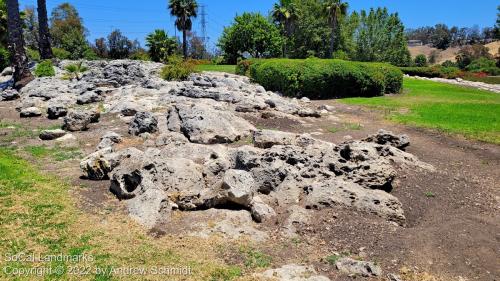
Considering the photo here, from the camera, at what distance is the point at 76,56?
51219mm

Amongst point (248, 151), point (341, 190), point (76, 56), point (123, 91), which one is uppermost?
point (76, 56)

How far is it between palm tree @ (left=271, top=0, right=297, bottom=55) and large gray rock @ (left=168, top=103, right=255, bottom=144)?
56030mm

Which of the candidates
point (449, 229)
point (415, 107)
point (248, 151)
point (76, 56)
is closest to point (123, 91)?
point (248, 151)

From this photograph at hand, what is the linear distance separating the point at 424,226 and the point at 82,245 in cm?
636

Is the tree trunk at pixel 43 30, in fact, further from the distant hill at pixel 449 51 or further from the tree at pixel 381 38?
the distant hill at pixel 449 51

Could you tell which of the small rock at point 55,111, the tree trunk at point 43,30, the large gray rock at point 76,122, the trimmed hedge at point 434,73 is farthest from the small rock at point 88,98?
the trimmed hedge at point 434,73

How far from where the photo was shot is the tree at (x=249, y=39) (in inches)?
2281

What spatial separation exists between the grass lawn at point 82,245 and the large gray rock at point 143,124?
4992 mm

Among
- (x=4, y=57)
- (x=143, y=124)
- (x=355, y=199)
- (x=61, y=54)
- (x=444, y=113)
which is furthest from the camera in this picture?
(x=61, y=54)

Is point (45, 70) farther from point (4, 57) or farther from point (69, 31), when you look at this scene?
→ point (69, 31)

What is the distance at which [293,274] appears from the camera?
6.60 m

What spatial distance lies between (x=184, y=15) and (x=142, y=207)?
58.2 metres

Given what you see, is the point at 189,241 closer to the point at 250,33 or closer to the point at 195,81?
the point at 195,81

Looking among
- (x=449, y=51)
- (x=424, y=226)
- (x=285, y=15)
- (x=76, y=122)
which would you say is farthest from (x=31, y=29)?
(x=449, y=51)
